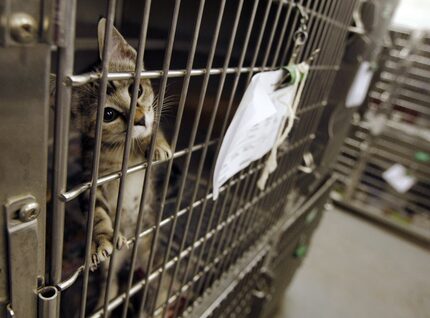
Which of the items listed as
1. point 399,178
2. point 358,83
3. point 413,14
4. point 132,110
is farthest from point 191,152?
point 413,14

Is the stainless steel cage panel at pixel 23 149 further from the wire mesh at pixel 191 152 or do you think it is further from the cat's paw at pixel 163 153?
the cat's paw at pixel 163 153

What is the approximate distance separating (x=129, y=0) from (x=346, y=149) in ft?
7.32

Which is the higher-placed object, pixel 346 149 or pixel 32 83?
pixel 32 83

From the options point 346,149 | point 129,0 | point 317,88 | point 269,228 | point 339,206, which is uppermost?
point 129,0

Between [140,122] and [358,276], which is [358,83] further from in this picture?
[358,276]

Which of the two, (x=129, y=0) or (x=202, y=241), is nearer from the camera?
(x=202, y=241)

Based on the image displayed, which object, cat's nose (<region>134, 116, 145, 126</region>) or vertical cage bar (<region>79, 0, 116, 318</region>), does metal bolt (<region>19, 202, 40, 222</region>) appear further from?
cat's nose (<region>134, 116, 145, 126</region>)

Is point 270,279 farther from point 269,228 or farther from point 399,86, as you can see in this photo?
point 399,86

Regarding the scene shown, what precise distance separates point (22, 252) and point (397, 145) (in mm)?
2716

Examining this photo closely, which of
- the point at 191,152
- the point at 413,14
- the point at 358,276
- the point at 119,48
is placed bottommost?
the point at 358,276

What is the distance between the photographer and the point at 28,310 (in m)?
0.32

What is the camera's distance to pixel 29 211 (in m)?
0.27

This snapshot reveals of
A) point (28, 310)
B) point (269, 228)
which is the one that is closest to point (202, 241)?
point (28, 310)

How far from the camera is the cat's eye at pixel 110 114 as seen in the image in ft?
1.41
